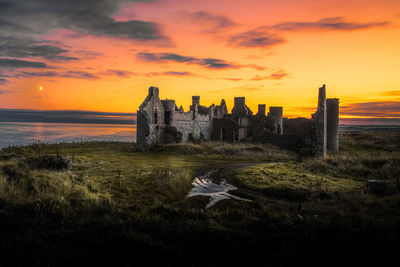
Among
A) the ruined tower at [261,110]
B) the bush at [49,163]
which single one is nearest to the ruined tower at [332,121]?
the ruined tower at [261,110]

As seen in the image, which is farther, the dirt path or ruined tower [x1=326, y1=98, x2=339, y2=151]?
ruined tower [x1=326, y1=98, x2=339, y2=151]

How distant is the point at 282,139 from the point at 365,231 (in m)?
32.1

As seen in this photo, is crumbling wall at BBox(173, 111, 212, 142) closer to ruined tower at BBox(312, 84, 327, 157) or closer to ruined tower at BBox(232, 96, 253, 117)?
ruined tower at BBox(232, 96, 253, 117)

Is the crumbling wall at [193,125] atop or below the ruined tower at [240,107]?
below

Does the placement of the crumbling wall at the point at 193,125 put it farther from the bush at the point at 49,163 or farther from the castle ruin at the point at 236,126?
the bush at the point at 49,163

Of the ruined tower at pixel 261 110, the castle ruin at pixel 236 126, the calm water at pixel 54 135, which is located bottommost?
the calm water at pixel 54 135

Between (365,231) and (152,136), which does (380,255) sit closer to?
(365,231)

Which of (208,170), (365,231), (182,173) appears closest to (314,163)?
(208,170)

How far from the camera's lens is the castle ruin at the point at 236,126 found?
111ft

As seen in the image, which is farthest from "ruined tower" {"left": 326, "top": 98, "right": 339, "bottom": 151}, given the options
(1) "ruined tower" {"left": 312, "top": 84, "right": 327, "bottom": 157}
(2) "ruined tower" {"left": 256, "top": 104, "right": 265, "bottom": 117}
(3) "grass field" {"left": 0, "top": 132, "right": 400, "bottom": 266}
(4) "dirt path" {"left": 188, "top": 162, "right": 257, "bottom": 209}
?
(3) "grass field" {"left": 0, "top": 132, "right": 400, "bottom": 266}

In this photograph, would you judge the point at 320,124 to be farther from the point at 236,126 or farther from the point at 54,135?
the point at 54,135

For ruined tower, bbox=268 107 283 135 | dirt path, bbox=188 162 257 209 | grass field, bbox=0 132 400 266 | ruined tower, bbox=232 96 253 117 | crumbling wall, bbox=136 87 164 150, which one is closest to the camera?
grass field, bbox=0 132 400 266

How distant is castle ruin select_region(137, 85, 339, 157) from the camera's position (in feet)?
111

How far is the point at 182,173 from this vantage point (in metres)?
17.9
